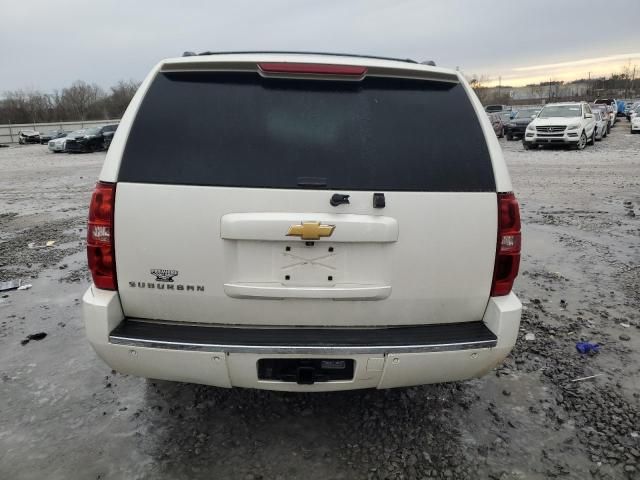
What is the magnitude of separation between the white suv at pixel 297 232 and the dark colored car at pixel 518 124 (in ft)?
93.9

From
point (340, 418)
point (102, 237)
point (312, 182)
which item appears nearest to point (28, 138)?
point (102, 237)

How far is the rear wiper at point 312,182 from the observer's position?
2.40 meters

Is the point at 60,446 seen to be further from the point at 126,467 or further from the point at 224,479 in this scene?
the point at 224,479

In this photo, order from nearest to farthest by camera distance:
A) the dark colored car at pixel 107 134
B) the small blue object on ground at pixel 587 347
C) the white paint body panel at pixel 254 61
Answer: the white paint body panel at pixel 254 61, the small blue object on ground at pixel 587 347, the dark colored car at pixel 107 134

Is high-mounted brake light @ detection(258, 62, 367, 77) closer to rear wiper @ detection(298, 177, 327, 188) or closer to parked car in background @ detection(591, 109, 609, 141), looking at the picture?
rear wiper @ detection(298, 177, 327, 188)

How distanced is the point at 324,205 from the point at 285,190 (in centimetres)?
20

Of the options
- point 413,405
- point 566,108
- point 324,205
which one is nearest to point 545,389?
point 413,405

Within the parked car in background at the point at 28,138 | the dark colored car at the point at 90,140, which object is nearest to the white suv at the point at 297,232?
the dark colored car at the point at 90,140

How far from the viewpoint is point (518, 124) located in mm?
28672

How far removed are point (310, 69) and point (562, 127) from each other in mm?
21928

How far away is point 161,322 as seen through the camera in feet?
8.50

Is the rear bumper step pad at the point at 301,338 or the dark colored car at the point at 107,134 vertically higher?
the dark colored car at the point at 107,134

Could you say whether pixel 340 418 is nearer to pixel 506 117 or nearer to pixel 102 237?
pixel 102 237

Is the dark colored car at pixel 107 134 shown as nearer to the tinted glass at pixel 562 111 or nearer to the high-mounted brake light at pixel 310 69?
the tinted glass at pixel 562 111
